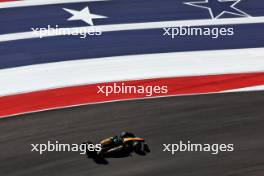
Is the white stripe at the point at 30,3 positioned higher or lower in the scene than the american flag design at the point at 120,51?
higher

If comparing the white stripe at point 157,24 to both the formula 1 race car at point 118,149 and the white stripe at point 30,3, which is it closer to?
the white stripe at point 30,3

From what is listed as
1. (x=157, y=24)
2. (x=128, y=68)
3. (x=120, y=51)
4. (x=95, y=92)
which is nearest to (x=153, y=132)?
(x=95, y=92)

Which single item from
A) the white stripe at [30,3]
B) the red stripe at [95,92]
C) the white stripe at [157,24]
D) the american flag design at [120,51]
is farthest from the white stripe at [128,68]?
the white stripe at [30,3]

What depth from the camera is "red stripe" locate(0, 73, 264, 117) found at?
16.1 m

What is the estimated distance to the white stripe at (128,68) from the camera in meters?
17.3

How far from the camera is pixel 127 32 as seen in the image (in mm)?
19531

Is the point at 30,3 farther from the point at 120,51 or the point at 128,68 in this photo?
the point at 128,68

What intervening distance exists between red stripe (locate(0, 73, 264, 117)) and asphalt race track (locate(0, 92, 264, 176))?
0.36m

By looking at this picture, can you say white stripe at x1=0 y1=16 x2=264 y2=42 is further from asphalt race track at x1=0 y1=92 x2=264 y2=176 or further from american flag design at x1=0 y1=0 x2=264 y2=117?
asphalt race track at x1=0 y1=92 x2=264 y2=176

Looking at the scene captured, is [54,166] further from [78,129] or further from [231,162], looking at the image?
[231,162]

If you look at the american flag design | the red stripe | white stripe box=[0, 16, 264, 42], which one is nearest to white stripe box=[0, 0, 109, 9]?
the american flag design

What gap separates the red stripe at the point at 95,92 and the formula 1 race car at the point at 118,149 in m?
2.33

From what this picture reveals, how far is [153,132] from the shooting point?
1465 cm

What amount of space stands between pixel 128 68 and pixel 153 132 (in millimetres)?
3709
